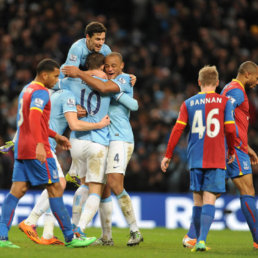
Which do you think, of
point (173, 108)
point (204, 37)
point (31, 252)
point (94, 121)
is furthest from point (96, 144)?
point (204, 37)

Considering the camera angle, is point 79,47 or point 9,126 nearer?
point 79,47

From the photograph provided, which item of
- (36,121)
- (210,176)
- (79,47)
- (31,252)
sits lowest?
(31,252)

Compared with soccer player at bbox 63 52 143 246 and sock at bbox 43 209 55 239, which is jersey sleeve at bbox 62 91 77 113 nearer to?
soccer player at bbox 63 52 143 246

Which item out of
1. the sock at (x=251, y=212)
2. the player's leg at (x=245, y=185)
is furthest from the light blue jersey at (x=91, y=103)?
the sock at (x=251, y=212)

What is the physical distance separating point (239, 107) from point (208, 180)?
1.20m

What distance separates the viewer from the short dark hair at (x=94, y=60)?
7293mm

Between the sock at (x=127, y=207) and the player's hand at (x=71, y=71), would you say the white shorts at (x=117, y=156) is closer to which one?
the sock at (x=127, y=207)

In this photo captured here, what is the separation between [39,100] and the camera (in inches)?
246

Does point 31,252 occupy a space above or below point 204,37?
below

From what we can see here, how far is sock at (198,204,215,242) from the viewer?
661 centimetres

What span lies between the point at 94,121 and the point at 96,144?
0.28 meters

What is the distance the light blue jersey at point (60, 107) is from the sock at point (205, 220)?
1834mm

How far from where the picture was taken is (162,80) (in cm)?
1561

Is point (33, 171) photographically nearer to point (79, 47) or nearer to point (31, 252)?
point (31, 252)
